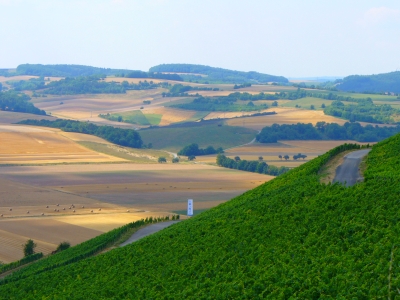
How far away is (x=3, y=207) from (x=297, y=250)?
50662mm

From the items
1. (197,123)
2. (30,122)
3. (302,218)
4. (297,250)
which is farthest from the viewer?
(197,123)

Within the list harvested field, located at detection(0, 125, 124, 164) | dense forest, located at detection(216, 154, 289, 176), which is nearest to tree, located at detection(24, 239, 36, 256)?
harvested field, located at detection(0, 125, 124, 164)

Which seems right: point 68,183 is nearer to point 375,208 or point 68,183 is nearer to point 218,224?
point 218,224

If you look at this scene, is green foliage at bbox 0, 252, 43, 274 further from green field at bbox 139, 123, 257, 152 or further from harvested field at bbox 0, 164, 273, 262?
green field at bbox 139, 123, 257, 152

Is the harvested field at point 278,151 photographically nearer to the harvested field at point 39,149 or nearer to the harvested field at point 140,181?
the harvested field at point 140,181

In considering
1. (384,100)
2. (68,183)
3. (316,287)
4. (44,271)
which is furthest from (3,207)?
(384,100)

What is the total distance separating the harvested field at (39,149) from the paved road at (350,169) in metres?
72.8

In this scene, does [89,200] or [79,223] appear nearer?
[79,223]

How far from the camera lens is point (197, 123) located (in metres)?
167

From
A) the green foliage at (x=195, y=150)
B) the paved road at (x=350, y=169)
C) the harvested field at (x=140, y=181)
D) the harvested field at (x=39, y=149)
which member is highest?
the paved road at (x=350, y=169)

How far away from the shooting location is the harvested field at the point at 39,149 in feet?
365

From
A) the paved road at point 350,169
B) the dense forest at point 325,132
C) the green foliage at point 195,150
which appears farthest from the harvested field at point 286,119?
the paved road at point 350,169

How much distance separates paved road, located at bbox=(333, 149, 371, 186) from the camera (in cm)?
3534

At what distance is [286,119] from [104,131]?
38.8 meters
